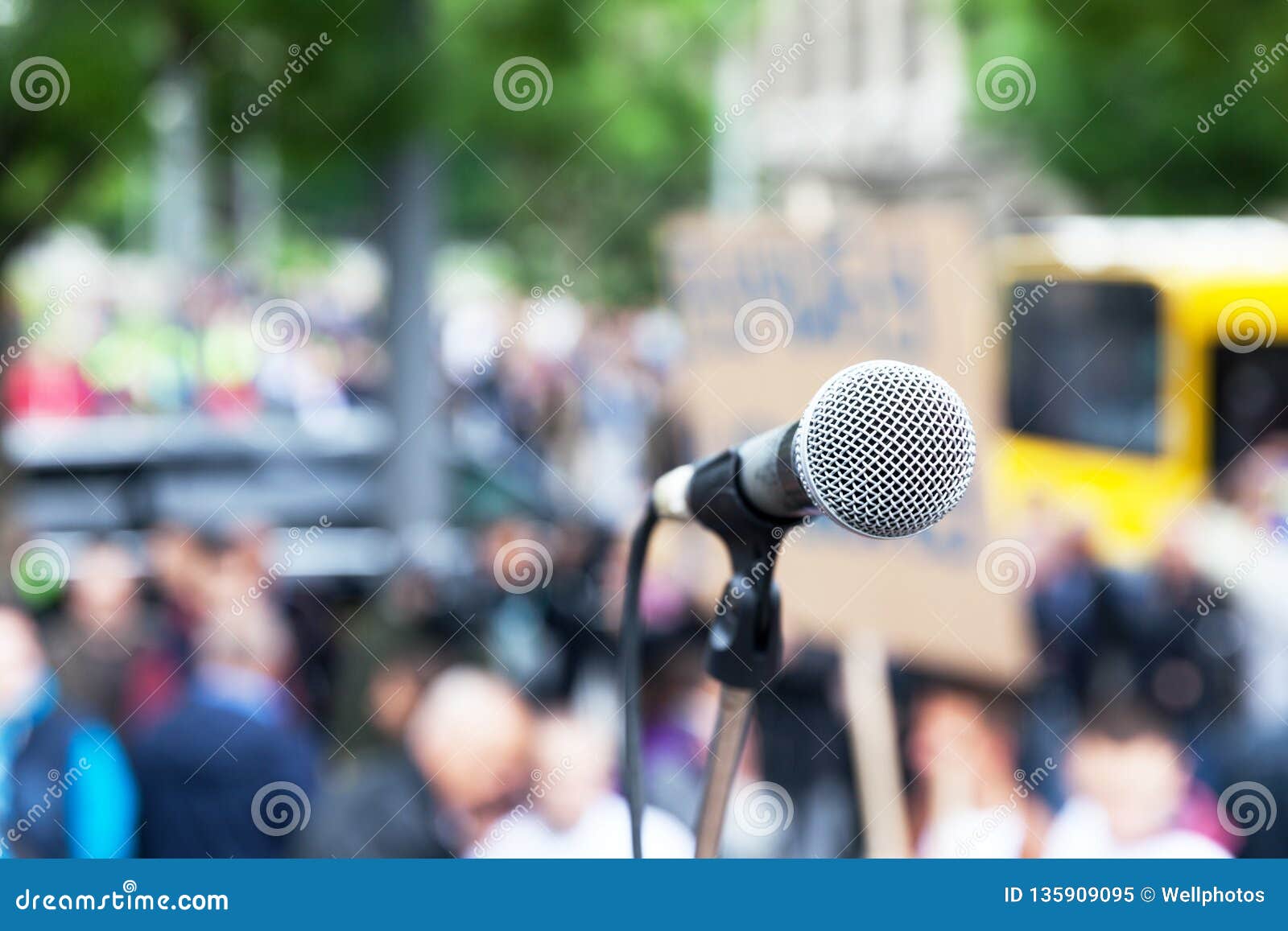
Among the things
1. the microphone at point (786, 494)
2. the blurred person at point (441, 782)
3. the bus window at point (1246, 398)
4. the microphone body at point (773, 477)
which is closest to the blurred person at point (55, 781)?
the blurred person at point (441, 782)

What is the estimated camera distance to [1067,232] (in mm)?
10859

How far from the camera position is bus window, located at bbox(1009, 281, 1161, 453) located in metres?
9.01

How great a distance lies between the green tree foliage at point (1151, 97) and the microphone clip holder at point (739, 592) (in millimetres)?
4932

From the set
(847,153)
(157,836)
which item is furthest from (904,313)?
(847,153)

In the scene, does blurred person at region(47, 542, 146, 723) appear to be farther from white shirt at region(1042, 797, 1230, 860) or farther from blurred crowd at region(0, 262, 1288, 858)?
white shirt at region(1042, 797, 1230, 860)

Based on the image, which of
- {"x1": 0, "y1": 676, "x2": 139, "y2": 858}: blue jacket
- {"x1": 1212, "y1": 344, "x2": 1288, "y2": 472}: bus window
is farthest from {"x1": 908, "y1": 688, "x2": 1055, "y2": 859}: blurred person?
{"x1": 1212, "y1": 344, "x2": 1288, "y2": 472}: bus window

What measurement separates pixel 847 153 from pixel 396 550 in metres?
22.1

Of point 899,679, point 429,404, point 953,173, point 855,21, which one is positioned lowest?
point 899,679

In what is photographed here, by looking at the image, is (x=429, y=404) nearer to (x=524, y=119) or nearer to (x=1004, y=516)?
(x=524, y=119)

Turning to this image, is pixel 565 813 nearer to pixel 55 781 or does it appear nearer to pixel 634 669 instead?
pixel 55 781

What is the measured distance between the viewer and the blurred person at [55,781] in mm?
3596

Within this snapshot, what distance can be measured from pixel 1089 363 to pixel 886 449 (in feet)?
29.1
